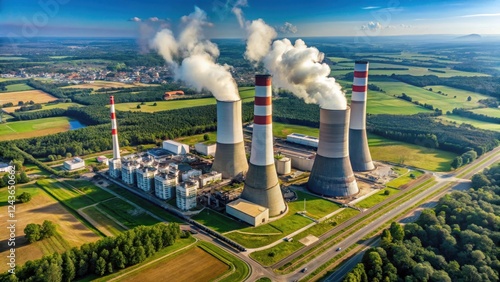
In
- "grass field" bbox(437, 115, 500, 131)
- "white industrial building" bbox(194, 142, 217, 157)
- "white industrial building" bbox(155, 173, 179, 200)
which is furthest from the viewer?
"grass field" bbox(437, 115, 500, 131)

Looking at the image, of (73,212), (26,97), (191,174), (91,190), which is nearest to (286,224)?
(191,174)

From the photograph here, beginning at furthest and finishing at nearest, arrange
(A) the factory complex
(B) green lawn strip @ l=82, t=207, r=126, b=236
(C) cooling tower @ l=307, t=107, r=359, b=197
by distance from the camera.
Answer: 1. (C) cooling tower @ l=307, t=107, r=359, b=197
2. (A) the factory complex
3. (B) green lawn strip @ l=82, t=207, r=126, b=236

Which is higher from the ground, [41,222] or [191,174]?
[191,174]

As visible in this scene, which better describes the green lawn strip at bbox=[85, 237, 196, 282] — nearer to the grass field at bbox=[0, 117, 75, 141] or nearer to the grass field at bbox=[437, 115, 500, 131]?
the grass field at bbox=[0, 117, 75, 141]

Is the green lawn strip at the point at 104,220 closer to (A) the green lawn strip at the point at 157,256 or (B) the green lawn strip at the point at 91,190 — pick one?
(B) the green lawn strip at the point at 91,190

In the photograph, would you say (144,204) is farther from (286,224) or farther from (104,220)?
(286,224)

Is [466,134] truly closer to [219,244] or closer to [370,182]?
[370,182]

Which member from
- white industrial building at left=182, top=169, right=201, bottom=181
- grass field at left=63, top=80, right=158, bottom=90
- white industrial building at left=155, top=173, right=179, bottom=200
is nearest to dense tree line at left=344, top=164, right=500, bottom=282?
white industrial building at left=155, top=173, right=179, bottom=200
